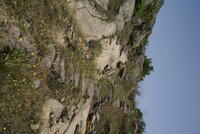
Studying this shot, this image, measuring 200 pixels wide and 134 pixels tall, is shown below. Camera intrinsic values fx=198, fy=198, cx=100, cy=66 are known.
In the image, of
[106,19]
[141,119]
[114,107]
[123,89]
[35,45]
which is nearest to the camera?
[35,45]

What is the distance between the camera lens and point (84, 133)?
10.5m

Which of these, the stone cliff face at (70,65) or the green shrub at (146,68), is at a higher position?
the green shrub at (146,68)

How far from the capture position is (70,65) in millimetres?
9828

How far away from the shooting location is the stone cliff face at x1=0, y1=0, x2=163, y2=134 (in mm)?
7504

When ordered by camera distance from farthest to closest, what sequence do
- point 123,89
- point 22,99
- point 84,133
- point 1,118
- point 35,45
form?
1. point 123,89
2. point 84,133
3. point 35,45
4. point 22,99
5. point 1,118

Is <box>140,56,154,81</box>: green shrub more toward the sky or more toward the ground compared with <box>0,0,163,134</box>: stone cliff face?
more toward the sky

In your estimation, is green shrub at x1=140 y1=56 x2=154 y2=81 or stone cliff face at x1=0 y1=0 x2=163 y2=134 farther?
green shrub at x1=140 y1=56 x2=154 y2=81

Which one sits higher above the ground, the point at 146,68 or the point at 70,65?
the point at 146,68

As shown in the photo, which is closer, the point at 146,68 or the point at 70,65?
the point at 70,65

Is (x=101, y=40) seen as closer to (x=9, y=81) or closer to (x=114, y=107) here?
(x=114, y=107)

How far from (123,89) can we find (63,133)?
6.59 meters

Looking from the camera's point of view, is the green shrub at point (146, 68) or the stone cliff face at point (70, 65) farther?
the green shrub at point (146, 68)

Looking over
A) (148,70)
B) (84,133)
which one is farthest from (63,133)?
(148,70)

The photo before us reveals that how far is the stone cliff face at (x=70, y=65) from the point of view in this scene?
24.6 feet
